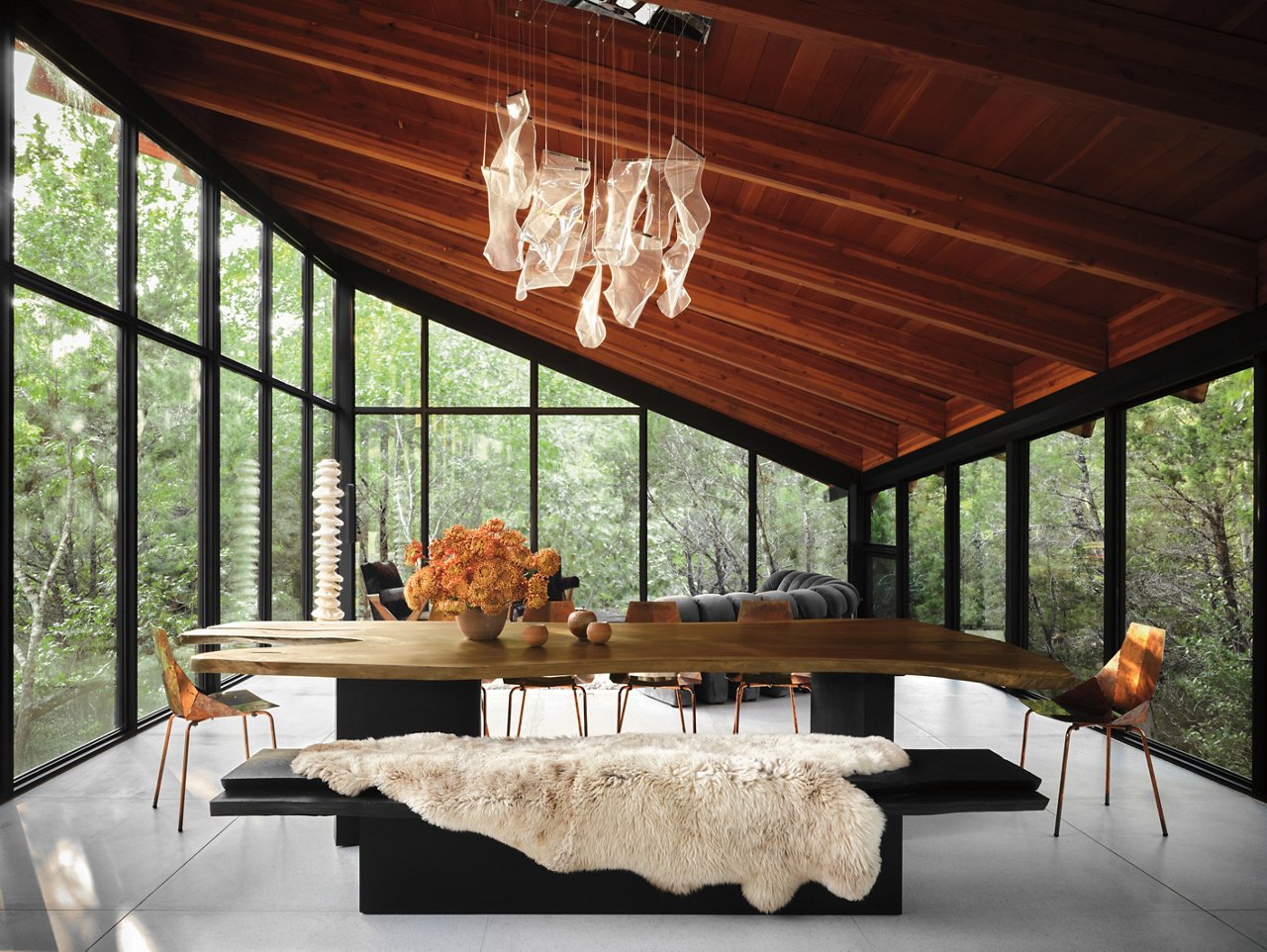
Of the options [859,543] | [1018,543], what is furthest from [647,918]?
[859,543]

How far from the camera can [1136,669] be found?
3596mm

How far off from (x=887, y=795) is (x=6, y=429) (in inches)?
158

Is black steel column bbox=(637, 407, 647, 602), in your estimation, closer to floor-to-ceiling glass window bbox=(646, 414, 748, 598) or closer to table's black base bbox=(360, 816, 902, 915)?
floor-to-ceiling glass window bbox=(646, 414, 748, 598)

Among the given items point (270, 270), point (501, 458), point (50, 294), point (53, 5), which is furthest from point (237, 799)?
point (501, 458)

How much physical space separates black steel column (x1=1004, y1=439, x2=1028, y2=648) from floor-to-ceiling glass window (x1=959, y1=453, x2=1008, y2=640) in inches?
5.4

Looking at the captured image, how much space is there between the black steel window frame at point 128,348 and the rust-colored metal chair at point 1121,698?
4.52 metres

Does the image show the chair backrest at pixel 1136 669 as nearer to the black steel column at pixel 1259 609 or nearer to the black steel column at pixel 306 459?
the black steel column at pixel 1259 609

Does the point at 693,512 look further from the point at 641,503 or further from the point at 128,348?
the point at 128,348

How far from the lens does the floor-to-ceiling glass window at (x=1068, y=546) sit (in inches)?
211

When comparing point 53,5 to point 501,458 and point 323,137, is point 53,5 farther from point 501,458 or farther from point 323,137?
point 501,458

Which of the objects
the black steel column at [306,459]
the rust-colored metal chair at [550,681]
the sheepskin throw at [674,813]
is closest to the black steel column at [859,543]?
the rust-colored metal chair at [550,681]

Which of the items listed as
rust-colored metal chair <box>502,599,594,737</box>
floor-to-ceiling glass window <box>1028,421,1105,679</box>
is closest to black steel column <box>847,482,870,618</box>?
floor-to-ceiling glass window <box>1028,421,1105,679</box>

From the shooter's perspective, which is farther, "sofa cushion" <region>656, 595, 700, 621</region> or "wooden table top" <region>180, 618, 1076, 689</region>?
"sofa cushion" <region>656, 595, 700, 621</region>

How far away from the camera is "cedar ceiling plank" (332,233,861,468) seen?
8.52m
